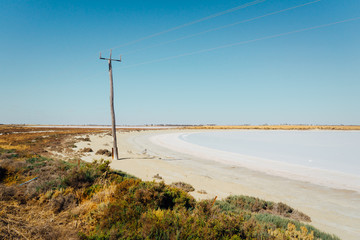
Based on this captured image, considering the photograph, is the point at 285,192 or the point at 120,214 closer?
the point at 120,214

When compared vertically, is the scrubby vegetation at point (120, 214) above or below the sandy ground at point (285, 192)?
above

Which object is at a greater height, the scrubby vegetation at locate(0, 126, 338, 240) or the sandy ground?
the scrubby vegetation at locate(0, 126, 338, 240)

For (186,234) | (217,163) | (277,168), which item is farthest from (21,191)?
(277,168)

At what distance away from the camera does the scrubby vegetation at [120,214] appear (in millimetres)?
3965

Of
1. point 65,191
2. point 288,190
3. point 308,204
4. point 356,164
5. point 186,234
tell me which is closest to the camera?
point 186,234

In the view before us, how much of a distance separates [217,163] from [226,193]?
27.1 ft

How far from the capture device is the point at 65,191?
626cm

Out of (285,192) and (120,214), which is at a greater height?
(120,214)

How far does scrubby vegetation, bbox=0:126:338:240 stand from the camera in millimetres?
3965

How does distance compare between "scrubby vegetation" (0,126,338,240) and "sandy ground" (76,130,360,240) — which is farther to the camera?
"sandy ground" (76,130,360,240)

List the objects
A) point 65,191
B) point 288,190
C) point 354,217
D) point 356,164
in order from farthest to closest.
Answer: point 356,164 → point 288,190 → point 354,217 → point 65,191

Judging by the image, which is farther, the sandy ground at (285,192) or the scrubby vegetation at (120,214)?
the sandy ground at (285,192)

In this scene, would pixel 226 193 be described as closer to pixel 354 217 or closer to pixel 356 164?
pixel 354 217

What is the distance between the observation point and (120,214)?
4527 mm
